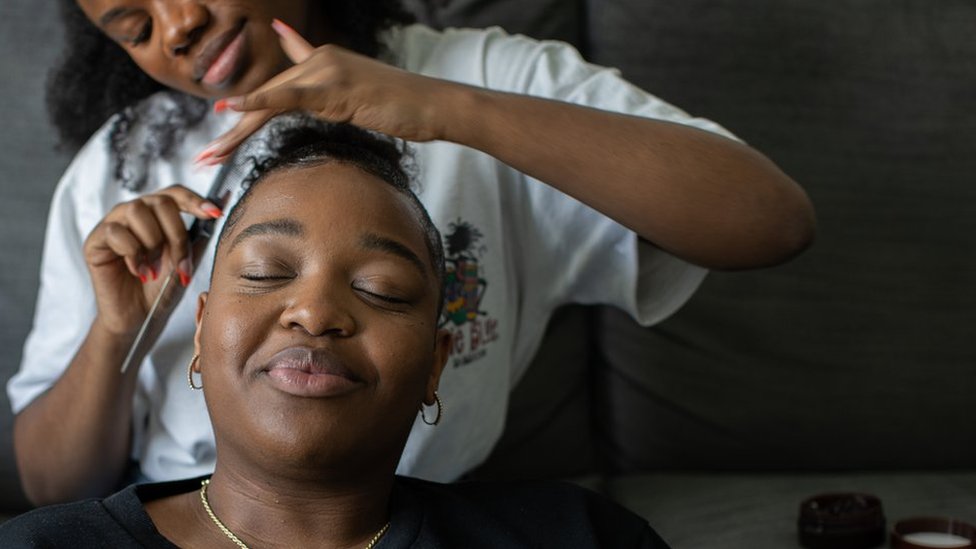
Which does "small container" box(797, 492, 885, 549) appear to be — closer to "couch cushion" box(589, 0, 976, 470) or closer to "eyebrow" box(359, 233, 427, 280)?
"couch cushion" box(589, 0, 976, 470)

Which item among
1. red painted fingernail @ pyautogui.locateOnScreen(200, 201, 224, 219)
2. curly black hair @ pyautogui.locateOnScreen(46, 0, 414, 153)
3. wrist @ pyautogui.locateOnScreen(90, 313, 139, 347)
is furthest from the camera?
curly black hair @ pyautogui.locateOnScreen(46, 0, 414, 153)

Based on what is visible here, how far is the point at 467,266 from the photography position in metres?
1.41

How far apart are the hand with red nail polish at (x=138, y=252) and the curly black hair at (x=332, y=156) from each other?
0.09 metres

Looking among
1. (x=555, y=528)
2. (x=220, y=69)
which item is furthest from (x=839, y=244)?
(x=220, y=69)

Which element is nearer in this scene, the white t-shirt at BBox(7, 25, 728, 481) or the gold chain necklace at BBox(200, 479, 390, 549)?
the gold chain necklace at BBox(200, 479, 390, 549)

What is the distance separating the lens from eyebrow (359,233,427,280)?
107 centimetres

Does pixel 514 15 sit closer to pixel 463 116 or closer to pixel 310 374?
pixel 463 116

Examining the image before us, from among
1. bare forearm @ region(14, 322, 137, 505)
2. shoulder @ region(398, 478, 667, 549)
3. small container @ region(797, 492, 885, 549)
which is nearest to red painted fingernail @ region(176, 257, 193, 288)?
bare forearm @ region(14, 322, 137, 505)

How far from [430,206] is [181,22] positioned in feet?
1.08

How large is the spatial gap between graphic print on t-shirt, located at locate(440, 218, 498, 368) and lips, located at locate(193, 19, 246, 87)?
29 centimetres

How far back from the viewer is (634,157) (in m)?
1.20

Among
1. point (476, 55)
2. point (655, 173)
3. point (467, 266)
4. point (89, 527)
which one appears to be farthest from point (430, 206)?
point (89, 527)

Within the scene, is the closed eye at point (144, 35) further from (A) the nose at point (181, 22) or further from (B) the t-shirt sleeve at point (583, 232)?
(B) the t-shirt sleeve at point (583, 232)

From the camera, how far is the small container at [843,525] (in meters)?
1.44
